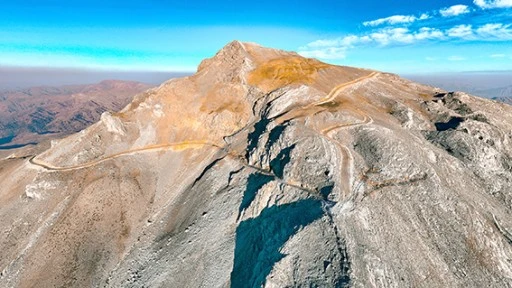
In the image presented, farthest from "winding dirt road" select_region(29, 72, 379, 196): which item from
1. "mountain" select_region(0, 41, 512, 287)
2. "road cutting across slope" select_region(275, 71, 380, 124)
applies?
"mountain" select_region(0, 41, 512, 287)

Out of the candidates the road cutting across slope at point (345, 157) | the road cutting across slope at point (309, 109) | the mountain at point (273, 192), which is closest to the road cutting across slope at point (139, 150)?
the mountain at point (273, 192)

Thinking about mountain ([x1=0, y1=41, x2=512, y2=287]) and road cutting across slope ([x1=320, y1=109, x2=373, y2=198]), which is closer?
mountain ([x1=0, y1=41, x2=512, y2=287])

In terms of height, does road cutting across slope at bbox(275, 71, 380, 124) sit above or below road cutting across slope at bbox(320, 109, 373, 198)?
above

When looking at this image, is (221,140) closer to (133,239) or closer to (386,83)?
(133,239)

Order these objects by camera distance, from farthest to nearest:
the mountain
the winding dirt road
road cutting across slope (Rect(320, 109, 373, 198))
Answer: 1. the winding dirt road
2. road cutting across slope (Rect(320, 109, 373, 198))
3. the mountain

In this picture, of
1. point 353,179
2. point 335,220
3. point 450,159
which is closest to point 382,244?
point 335,220

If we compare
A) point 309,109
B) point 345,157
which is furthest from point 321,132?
point 309,109

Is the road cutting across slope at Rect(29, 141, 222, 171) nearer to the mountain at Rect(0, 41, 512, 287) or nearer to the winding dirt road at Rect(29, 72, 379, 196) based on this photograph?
the winding dirt road at Rect(29, 72, 379, 196)

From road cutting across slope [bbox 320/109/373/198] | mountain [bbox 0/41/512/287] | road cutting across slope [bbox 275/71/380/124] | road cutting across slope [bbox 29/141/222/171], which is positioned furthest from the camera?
road cutting across slope [bbox 29/141/222/171]
